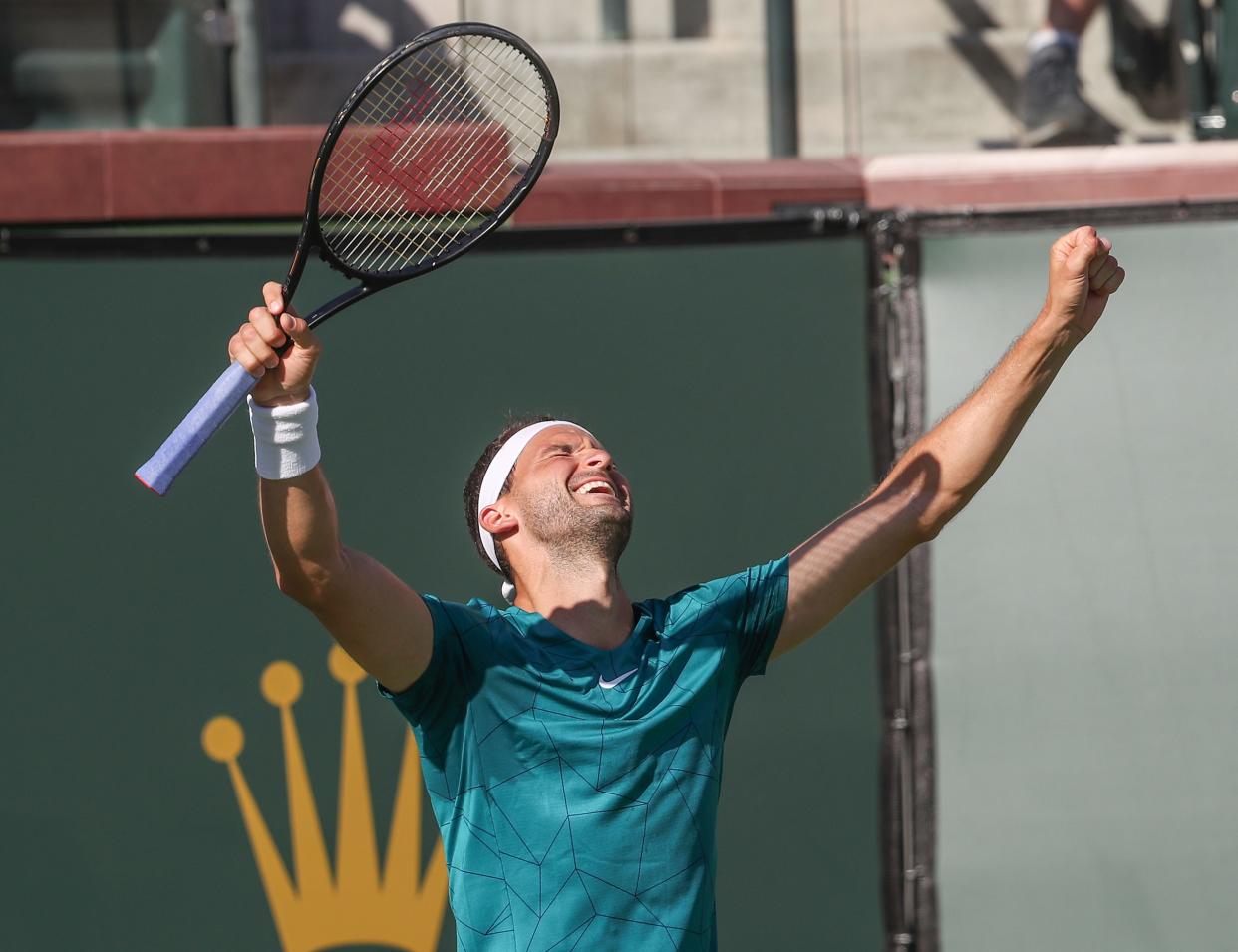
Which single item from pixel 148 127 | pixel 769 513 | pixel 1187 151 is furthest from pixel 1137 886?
pixel 148 127

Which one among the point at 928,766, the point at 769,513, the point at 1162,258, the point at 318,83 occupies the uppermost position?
the point at 318,83

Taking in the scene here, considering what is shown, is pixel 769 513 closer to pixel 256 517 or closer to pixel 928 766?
pixel 928 766

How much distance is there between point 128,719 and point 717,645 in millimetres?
2226

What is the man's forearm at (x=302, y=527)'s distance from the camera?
2.56 meters

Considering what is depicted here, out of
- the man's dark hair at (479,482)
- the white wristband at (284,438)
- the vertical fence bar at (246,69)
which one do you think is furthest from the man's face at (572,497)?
the vertical fence bar at (246,69)

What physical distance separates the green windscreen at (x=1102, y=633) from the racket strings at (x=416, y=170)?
56.9 inches

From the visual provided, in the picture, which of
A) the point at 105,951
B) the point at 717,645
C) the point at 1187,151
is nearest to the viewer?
the point at 717,645

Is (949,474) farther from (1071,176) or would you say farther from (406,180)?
(1071,176)

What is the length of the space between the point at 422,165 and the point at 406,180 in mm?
216

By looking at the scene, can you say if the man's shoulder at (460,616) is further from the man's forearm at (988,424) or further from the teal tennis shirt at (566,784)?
the man's forearm at (988,424)

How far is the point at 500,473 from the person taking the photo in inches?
123

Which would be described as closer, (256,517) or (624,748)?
(624,748)

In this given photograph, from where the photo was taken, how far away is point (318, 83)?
6.52m

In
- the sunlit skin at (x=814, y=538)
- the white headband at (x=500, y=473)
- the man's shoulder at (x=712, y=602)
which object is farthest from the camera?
the white headband at (x=500, y=473)
